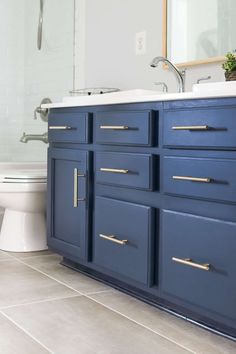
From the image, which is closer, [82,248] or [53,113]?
[82,248]

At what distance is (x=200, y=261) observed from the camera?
1.65 metres

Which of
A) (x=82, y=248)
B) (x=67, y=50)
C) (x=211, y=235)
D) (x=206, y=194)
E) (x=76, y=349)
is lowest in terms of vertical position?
(x=76, y=349)

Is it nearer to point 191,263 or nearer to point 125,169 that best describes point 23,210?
point 125,169

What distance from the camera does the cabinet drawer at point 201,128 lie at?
156 centimetres

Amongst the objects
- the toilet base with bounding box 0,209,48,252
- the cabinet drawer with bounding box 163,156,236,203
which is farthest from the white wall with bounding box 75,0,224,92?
the toilet base with bounding box 0,209,48,252

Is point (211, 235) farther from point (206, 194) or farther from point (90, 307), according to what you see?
point (90, 307)

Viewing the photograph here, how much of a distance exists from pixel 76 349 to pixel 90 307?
375 mm

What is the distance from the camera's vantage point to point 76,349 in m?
1.57

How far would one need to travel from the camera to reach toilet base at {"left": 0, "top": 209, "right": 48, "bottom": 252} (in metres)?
2.83

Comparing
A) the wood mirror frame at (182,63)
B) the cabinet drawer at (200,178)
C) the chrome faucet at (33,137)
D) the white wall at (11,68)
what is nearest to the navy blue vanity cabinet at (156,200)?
the cabinet drawer at (200,178)

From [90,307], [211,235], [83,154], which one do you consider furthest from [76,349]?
[83,154]

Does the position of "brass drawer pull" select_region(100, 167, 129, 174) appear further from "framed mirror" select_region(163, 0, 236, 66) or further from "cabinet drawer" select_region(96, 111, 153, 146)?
"framed mirror" select_region(163, 0, 236, 66)

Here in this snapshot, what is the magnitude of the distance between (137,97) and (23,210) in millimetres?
1180

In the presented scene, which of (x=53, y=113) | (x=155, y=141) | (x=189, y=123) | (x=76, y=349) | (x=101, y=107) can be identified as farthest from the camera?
(x=53, y=113)
